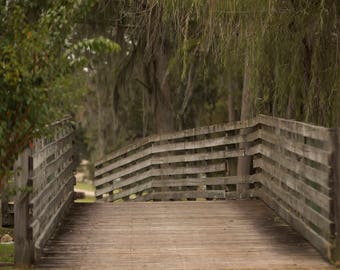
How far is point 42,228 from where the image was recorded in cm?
700

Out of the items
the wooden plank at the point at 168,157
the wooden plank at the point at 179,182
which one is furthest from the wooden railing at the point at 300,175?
the wooden plank at the point at 168,157

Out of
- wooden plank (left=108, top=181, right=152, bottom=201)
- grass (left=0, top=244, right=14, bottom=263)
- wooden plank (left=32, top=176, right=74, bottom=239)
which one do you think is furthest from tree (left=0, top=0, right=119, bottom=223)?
wooden plank (left=108, top=181, right=152, bottom=201)

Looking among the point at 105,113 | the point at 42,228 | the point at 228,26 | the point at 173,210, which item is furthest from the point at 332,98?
the point at 105,113

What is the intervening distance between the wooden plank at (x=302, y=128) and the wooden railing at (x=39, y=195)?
7.71 feet

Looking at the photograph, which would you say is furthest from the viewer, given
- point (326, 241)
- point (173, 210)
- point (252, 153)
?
point (252, 153)

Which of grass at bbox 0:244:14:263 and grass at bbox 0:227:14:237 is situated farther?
grass at bbox 0:227:14:237

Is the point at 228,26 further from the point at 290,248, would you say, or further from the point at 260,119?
the point at 290,248

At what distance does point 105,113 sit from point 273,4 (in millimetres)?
20576

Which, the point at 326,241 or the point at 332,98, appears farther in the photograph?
the point at 332,98

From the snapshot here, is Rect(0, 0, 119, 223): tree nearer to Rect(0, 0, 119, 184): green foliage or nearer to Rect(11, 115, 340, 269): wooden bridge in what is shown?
Rect(0, 0, 119, 184): green foliage

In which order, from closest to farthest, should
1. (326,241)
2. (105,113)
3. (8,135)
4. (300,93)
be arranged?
(8,135) → (326,241) → (300,93) → (105,113)

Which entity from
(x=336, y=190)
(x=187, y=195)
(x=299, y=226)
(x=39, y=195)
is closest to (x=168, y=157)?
(x=187, y=195)

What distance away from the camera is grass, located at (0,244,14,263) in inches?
267

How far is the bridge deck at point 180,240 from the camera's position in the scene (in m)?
6.44
